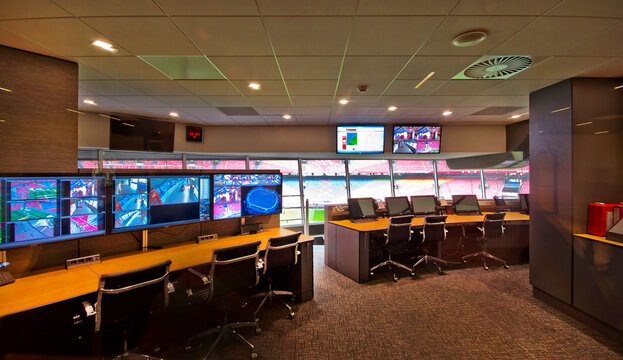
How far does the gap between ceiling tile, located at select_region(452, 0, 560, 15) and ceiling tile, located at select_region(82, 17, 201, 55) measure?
2182 mm

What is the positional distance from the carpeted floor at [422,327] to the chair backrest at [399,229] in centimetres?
69

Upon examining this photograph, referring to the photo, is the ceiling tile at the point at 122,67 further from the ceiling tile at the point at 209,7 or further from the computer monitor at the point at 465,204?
the computer monitor at the point at 465,204

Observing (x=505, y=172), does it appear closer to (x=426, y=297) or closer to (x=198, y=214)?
(x=426, y=297)

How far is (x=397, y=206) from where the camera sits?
4496mm

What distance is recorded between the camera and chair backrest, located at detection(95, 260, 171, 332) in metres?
1.49

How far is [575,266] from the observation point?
264 cm

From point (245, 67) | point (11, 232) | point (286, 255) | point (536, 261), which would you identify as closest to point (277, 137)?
point (245, 67)

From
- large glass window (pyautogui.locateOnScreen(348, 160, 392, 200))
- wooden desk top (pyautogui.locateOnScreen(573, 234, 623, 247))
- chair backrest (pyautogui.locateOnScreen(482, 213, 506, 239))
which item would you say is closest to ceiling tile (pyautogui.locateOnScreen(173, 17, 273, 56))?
wooden desk top (pyautogui.locateOnScreen(573, 234, 623, 247))

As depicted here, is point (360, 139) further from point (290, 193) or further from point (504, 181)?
point (504, 181)

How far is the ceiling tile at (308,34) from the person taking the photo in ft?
5.80

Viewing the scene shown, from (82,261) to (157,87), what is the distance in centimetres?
230

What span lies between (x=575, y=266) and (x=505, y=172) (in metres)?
5.11

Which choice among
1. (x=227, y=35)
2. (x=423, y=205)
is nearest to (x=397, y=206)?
(x=423, y=205)

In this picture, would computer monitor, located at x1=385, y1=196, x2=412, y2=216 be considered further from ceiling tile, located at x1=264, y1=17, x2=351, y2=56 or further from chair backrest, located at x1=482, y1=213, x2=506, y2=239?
ceiling tile, located at x1=264, y1=17, x2=351, y2=56
